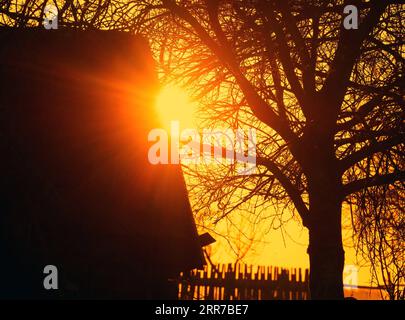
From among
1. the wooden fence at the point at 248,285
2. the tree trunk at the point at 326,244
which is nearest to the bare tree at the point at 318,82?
the tree trunk at the point at 326,244

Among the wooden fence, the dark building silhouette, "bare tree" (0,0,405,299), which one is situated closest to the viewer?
the dark building silhouette

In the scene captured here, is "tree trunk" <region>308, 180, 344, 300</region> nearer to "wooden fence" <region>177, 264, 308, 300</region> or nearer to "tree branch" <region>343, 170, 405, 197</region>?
"tree branch" <region>343, 170, 405, 197</region>

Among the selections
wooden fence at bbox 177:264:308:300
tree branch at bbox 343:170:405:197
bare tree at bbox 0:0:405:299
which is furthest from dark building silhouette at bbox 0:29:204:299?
wooden fence at bbox 177:264:308:300

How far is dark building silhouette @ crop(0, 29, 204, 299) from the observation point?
5812mm

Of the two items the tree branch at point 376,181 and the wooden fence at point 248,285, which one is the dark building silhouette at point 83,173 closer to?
the tree branch at point 376,181

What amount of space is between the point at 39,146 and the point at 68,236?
3.11ft

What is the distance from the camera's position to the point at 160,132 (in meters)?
7.07

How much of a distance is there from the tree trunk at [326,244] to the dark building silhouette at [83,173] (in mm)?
1668

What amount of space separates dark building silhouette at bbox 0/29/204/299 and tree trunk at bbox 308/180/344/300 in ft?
5.47

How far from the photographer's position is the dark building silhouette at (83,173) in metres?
5.81

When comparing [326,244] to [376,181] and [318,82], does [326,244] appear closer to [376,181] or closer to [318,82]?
[376,181]

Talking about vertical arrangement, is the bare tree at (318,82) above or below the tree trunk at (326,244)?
above

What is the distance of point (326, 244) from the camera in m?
8.12
